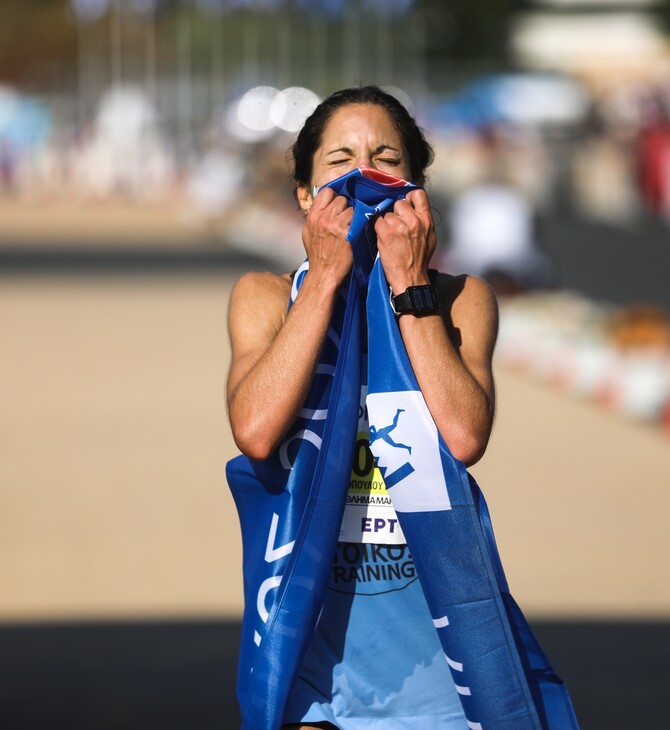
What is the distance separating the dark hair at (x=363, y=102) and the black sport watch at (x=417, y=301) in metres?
0.35

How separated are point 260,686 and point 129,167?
37.7 metres

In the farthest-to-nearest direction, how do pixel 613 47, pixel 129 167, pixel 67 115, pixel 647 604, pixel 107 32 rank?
pixel 613 47
pixel 107 32
pixel 67 115
pixel 129 167
pixel 647 604

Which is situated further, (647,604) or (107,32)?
(107,32)

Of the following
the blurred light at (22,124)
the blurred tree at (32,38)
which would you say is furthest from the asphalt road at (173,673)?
the blurred tree at (32,38)

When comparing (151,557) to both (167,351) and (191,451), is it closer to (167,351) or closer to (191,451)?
(191,451)

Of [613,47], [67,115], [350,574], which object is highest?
[613,47]

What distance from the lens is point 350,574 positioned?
114 inches

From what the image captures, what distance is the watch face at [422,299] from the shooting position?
9.21 feet

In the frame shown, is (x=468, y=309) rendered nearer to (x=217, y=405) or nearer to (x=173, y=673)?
(x=173, y=673)

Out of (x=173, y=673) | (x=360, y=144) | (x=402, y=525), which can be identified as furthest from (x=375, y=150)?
(x=173, y=673)

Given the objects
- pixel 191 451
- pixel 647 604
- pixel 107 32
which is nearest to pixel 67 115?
pixel 107 32

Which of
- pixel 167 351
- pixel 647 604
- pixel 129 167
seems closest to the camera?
pixel 647 604

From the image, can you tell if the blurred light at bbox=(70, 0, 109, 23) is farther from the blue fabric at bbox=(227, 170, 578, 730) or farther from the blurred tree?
the blue fabric at bbox=(227, 170, 578, 730)

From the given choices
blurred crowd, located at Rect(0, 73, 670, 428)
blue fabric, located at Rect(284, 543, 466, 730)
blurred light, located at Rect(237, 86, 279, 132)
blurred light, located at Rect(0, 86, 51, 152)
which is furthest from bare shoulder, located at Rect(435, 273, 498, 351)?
blurred light, located at Rect(0, 86, 51, 152)
